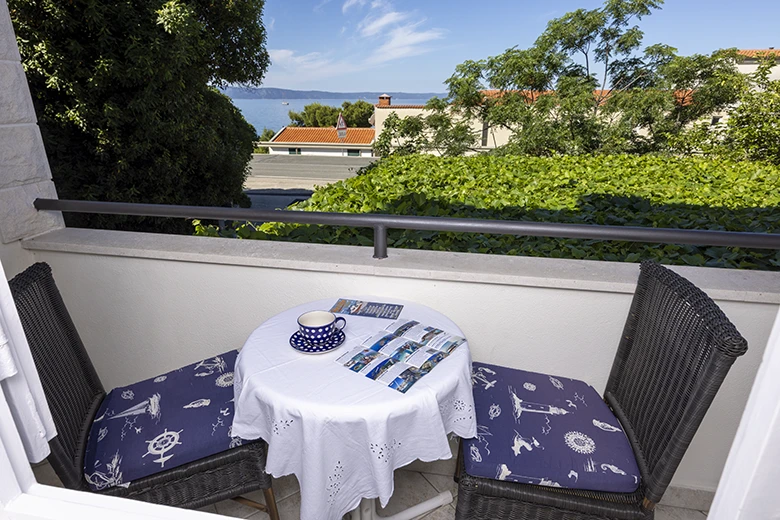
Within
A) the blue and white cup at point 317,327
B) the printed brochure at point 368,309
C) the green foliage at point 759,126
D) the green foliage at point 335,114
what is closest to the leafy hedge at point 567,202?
the printed brochure at point 368,309

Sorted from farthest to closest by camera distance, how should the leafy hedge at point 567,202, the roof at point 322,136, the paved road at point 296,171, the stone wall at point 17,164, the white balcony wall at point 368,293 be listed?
1. the roof at point 322,136
2. the paved road at point 296,171
3. the leafy hedge at point 567,202
4. the stone wall at point 17,164
5. the white balcony wall at point 368,293

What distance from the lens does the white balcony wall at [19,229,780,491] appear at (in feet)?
5.25

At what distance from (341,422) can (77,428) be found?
0.88 meters

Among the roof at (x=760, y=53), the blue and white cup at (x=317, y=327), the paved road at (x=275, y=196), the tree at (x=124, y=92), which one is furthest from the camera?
the paved road at (x=275, y=196)

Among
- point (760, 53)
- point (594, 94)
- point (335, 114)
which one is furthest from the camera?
point (335, 114)

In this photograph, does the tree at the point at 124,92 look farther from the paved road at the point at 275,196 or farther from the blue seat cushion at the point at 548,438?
the paved road at the point at 275,196

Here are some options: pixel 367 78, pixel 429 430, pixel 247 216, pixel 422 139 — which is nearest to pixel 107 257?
pixel 247 216

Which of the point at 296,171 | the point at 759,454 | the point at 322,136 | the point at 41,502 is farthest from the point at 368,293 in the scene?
the point at 322,136

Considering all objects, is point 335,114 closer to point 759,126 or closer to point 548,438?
point 759,126

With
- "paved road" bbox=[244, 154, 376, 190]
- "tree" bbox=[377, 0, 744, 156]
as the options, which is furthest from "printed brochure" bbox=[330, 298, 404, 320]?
"paved road" bbox=[244, 154, 376, 190]

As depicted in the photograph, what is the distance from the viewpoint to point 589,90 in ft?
42.1

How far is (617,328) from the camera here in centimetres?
164

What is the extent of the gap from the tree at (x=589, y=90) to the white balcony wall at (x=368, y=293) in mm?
11123

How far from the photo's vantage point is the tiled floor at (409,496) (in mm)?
1632
